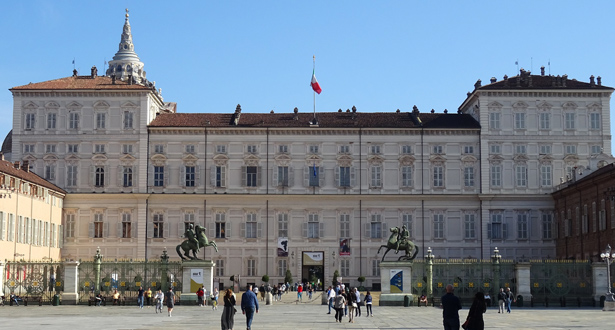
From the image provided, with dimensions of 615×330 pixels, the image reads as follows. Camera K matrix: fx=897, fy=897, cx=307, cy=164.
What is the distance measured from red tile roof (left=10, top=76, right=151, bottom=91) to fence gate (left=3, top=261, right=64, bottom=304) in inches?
866

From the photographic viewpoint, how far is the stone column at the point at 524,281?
5006 centimetres

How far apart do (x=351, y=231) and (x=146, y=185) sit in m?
16.6

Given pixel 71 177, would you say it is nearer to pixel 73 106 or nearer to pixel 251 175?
pixel 73 106

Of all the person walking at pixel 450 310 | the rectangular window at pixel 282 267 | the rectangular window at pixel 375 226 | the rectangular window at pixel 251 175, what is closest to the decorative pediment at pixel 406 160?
the rectangular window at pixel 375 226

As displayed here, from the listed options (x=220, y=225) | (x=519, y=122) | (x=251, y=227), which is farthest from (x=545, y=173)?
(x=220, y=225)

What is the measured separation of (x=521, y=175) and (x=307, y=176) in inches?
664

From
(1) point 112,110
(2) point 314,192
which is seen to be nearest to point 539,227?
(2) point 314,192

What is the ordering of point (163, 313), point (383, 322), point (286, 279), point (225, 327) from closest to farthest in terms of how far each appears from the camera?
1. point (225, 327)
2. point (383, 322)
3. point (163, 313)
4. point (286, 279)

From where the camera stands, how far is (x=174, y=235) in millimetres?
70562

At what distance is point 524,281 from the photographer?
5012cm

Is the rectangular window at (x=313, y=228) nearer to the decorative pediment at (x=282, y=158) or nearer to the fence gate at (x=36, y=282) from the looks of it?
the decorative pediment at (x=282, y=158)

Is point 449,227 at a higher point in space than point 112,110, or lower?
lower

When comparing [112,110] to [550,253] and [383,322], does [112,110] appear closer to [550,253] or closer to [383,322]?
[550,253]

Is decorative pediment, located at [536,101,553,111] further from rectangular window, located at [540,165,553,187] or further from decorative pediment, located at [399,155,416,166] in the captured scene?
decorative pediment, located at [399,155,416,166]
